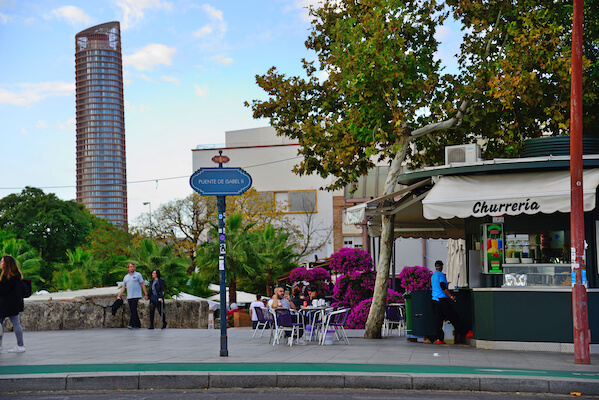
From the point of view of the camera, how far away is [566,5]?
628 inches

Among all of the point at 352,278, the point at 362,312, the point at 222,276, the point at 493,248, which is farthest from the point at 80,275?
the point at 493,248

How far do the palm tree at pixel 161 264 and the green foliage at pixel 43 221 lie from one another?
39.8 m

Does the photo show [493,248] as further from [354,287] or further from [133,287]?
[133,287]

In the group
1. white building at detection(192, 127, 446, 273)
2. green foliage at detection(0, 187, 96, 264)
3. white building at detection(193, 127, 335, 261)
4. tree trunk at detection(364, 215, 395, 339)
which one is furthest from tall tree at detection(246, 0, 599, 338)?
green foliage at detection(0, 187, 96, 264)

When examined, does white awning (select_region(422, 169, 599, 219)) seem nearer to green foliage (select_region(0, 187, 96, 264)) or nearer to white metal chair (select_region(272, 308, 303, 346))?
white metal chair (select_region(272, 308, 303, 346))

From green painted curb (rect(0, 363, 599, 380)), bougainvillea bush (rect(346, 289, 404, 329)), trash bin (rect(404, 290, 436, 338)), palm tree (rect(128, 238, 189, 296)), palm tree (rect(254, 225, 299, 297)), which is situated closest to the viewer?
green painted curb (rect(0, 363, 599, 380))

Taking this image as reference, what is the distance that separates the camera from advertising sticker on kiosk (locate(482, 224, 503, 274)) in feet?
45.9

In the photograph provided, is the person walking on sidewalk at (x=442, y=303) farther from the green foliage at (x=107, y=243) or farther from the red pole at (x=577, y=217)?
the green foliage at (x=107, y=243)

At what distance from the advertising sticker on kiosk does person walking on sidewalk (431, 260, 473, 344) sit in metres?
1.13

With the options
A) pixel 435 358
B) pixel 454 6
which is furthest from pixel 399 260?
pixel 435 358

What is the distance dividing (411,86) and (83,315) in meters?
11.2

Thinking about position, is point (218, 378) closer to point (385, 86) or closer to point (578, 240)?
point (578, 240)

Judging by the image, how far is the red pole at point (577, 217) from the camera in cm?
1123

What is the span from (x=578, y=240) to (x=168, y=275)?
21.5 m
